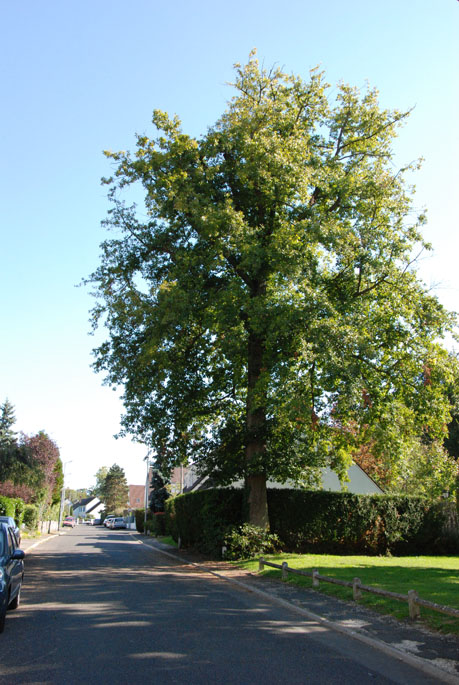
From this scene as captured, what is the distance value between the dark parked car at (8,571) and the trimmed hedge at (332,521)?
1120 cm

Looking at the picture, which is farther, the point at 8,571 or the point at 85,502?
the point at 85,502

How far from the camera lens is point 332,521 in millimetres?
23469

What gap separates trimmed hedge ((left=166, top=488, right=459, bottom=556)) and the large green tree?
1746mm

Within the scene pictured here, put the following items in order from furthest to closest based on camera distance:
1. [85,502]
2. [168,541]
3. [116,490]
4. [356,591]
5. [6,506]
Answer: [85,502]
[116,490]
[168,541]
[6,506]
[356,591]

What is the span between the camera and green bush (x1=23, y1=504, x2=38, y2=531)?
3803cm

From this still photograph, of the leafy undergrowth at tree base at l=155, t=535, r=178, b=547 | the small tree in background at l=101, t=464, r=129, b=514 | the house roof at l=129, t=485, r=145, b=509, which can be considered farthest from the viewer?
the house roof at l=129, t=485, r=145, b=509

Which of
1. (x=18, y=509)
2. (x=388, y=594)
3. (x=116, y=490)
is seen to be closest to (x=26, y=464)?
(x=18, y=509)

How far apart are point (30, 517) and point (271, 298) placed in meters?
30.1


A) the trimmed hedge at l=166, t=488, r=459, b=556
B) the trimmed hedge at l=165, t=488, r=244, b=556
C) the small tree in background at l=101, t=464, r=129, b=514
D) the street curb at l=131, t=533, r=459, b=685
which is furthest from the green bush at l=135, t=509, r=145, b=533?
the small tree in background at l=101, t=464, r=129, b=514

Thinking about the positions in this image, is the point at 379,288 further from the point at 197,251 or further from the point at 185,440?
the point at 185,440

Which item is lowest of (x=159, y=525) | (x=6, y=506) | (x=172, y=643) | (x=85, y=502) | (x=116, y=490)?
(x=159, y=525)

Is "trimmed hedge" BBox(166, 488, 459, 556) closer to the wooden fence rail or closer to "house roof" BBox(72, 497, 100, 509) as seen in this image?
the wooden fence rail

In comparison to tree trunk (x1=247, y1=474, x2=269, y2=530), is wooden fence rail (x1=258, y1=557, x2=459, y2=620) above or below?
below

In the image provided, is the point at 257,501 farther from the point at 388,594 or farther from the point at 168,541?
the point at 168,541
